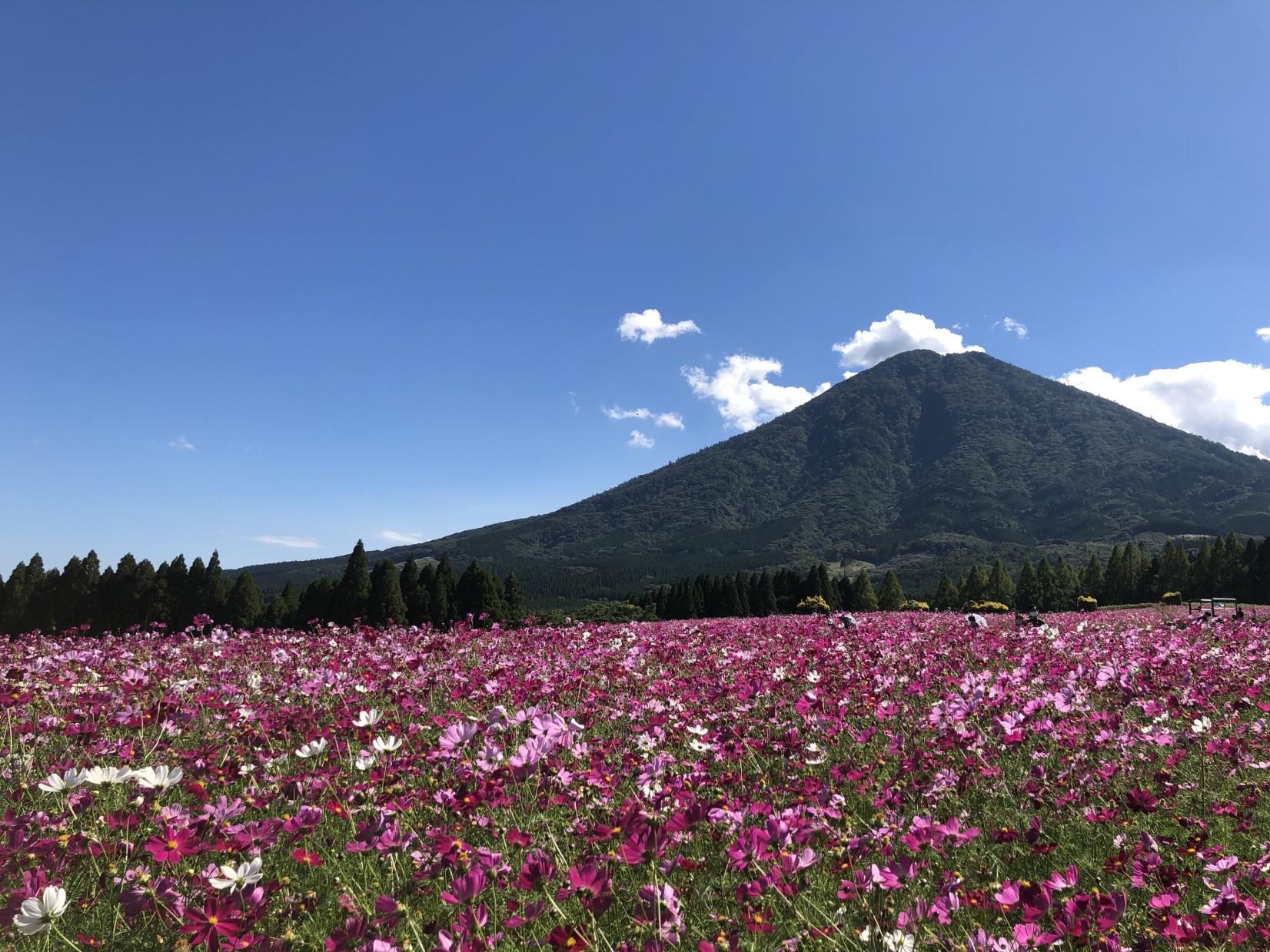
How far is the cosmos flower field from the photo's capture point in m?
2.24

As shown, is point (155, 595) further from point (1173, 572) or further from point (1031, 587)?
point (1173, 572)

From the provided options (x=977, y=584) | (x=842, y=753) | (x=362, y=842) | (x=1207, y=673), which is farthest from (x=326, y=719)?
(x=977, y=584)

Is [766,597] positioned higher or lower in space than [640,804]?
lower

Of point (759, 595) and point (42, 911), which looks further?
point (759, 595)

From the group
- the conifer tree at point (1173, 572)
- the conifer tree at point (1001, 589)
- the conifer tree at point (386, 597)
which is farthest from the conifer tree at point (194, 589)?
the conifer tree at point (1173, 572)

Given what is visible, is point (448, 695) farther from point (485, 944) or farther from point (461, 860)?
point (485, 944)

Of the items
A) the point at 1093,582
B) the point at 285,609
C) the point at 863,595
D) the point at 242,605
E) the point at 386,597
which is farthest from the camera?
the point at 1093,582

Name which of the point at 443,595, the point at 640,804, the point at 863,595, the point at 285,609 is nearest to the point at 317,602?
the point at 285,609

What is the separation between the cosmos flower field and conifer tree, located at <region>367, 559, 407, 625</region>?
30.1 m

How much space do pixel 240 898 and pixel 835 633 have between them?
8.75 meters

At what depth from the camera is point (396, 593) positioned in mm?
36969

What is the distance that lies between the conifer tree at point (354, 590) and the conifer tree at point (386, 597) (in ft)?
1.69

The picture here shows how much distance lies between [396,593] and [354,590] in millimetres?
3430

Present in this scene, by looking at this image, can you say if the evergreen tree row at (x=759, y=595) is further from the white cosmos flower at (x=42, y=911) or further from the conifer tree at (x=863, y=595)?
the white cosmos flower at (x=42, y=911)
